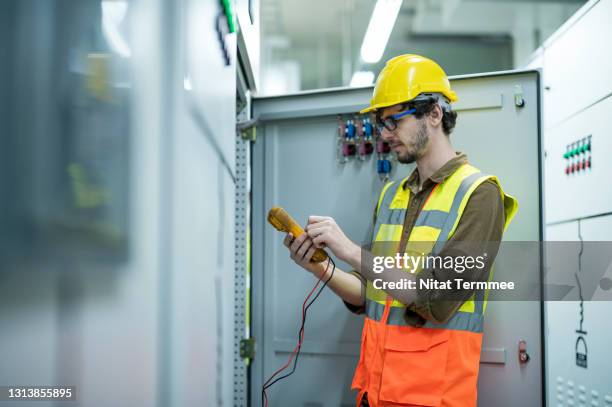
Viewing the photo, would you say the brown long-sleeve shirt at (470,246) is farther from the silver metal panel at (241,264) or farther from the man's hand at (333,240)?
the silver metal panel at (241,264)

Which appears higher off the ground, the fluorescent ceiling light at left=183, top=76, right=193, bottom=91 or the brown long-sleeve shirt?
the fluorescent ceiling light at left=183, top=76, right=193, bottom=91

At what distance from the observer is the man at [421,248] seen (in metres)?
1.58

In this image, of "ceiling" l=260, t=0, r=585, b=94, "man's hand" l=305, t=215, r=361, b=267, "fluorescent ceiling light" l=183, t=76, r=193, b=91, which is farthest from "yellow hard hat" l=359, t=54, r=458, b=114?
"ceiling" l=260, t=0, r=585, b=94

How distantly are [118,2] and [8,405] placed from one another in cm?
47

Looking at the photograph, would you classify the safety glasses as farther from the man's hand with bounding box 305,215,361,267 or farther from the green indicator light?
the green indicator light

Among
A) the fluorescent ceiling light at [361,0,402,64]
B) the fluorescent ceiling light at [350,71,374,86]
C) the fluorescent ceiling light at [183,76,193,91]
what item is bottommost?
the fluorescent ceiling light at [183,76,193,91]

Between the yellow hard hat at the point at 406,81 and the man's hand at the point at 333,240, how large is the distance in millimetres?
467

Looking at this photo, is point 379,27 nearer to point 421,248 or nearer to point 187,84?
point 421,248

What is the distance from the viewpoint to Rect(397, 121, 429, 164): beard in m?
1.82

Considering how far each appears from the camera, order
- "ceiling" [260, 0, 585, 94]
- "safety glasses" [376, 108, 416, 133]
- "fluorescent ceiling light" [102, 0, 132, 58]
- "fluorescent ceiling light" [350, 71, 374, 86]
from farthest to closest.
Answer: "ceiling" [260, 0, 585, 94], "fluorescent ceiling light" [350, 71, 374, 86], "safety glasses" [376, 108, 416, 133], "fluorescent ceiling light" [102, 0, 132, 58]

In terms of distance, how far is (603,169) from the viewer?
93.2 inches

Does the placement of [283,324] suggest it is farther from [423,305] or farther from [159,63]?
[159,63]

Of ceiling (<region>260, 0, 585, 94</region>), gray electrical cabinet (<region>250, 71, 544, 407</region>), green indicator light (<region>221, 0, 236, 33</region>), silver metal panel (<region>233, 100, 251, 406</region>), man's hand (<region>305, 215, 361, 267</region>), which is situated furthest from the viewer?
ceiling (<region>260, 0, 585, 94</region>)

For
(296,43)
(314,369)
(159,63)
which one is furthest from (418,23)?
(159,63)
